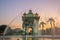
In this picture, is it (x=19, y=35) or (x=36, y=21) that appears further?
(x=19, y=35)

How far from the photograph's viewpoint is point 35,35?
3830mm

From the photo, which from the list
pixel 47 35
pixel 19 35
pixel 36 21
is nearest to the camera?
pixel 36 21

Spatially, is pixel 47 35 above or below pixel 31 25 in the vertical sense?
below

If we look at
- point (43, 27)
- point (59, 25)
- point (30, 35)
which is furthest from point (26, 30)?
point (59, 25)

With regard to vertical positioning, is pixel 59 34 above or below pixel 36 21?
below

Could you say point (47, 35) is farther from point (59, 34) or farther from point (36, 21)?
point (36, 21)

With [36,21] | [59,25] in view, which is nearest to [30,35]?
[36,21]

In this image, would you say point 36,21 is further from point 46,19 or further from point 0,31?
point 0,31

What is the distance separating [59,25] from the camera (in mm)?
3721

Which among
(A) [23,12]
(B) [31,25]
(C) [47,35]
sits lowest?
(C) [47,35]

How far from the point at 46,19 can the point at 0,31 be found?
106 cm

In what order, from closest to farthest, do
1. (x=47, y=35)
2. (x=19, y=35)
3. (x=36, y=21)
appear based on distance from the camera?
(x=36, y=21)
(x=19, y=35)
(x=47, y=35)

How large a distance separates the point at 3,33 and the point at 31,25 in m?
0.63

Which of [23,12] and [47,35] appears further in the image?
[47,35]
